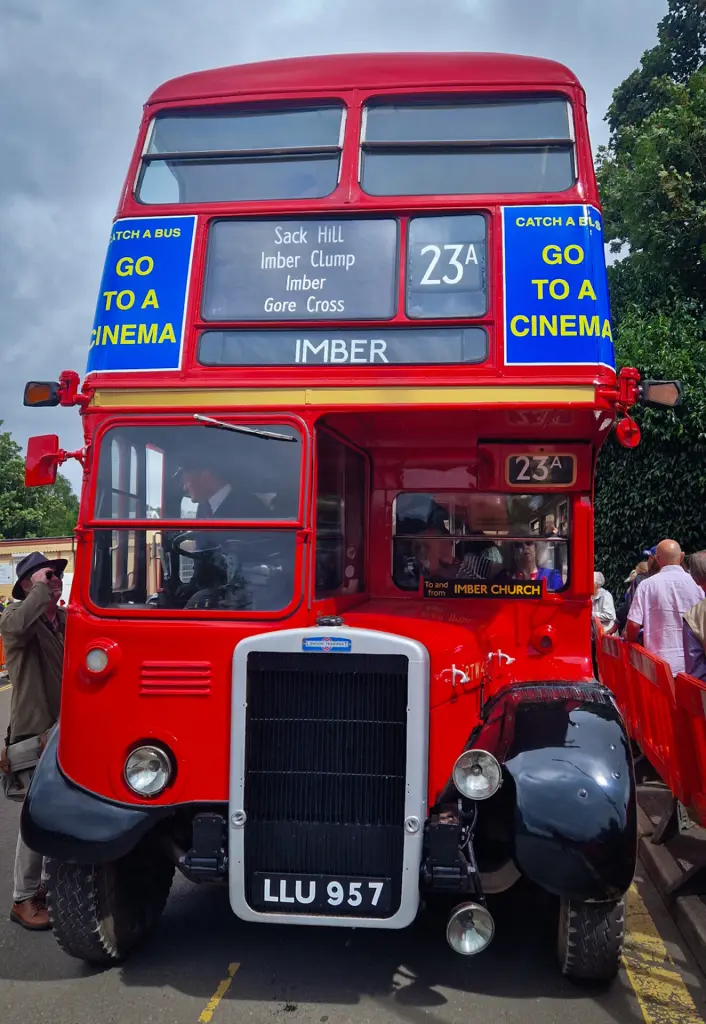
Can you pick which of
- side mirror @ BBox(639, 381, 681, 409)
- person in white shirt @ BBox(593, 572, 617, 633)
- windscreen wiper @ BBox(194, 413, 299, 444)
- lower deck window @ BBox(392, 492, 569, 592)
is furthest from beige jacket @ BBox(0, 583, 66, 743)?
person in white shirt @ BBox(593, 572, 617, 633)

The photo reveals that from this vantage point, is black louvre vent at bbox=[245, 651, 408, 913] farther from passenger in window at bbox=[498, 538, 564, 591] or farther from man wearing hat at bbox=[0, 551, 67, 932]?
passenger in window at bbox=[498, 538, 564, 591]

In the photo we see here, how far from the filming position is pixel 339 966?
13.3 feet

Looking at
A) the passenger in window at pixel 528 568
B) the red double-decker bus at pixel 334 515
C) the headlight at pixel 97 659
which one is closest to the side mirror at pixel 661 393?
the red double-decker bus at pixel 334 515

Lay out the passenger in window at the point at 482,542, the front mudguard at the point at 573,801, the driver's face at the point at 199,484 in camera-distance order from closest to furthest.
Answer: the front mudguard at the point at 573,801
the driver's face at the point at 199,484
the passenger in window at the point at 482,542

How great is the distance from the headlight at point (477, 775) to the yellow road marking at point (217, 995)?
141cm

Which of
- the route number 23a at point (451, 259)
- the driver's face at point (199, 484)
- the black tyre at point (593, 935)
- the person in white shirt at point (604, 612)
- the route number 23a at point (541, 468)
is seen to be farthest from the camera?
the person in white shirt at point (604, 612)

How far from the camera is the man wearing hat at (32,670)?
4.52m

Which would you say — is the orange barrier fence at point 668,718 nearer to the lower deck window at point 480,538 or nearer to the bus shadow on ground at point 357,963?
the lower deck window at point 480,538

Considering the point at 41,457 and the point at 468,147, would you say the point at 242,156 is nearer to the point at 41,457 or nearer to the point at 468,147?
the point at 468,147

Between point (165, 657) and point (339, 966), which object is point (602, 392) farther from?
point (339, 966)

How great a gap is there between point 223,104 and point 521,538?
3.00 meters

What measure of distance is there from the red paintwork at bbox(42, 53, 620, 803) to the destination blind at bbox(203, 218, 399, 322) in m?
0.09

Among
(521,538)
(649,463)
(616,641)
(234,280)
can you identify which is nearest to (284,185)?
(234,280)

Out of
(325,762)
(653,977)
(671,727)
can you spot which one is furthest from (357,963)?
(671,727)
